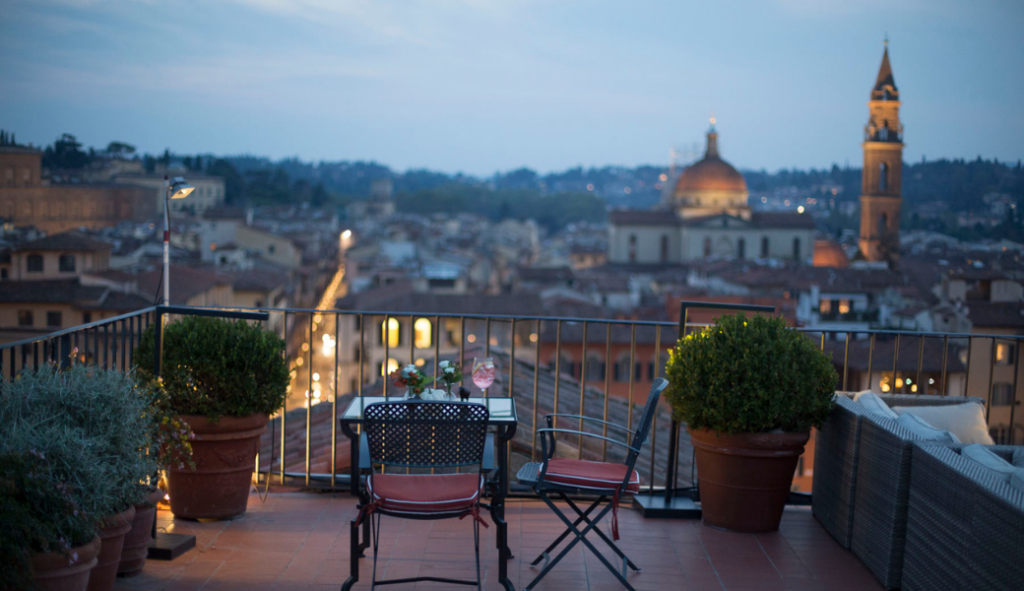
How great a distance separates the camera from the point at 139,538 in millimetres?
3611

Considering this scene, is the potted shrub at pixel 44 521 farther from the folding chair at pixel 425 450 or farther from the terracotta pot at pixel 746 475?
the terracotta pot at pixel 746 475

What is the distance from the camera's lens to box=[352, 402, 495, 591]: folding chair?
3.20m

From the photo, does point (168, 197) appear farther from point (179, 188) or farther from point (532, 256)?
point (532, 256)

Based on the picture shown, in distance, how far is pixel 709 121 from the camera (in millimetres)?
90188

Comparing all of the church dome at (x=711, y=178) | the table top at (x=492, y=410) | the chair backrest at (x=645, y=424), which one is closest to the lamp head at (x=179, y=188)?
the table top at (x=492, y=410)

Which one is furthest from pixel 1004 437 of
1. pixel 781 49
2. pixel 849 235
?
pixel 849 235

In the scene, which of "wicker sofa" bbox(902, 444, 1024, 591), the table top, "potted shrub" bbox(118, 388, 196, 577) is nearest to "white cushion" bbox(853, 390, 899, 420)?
"wicker sofa" bbox(902, 444, 1024, 591)

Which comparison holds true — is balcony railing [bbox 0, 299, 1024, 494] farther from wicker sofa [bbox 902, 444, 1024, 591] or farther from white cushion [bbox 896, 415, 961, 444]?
wicker sofa [bbox 902, 444, 1024, 591]

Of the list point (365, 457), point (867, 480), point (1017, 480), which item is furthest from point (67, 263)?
point (1017, 480)

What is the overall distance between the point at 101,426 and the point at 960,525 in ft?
10.2

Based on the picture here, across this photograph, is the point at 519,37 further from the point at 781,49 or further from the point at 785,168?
the point at 785,168

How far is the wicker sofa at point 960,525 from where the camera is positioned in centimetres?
270

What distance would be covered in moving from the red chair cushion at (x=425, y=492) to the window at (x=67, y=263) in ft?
48.3

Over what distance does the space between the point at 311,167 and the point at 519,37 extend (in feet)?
325
